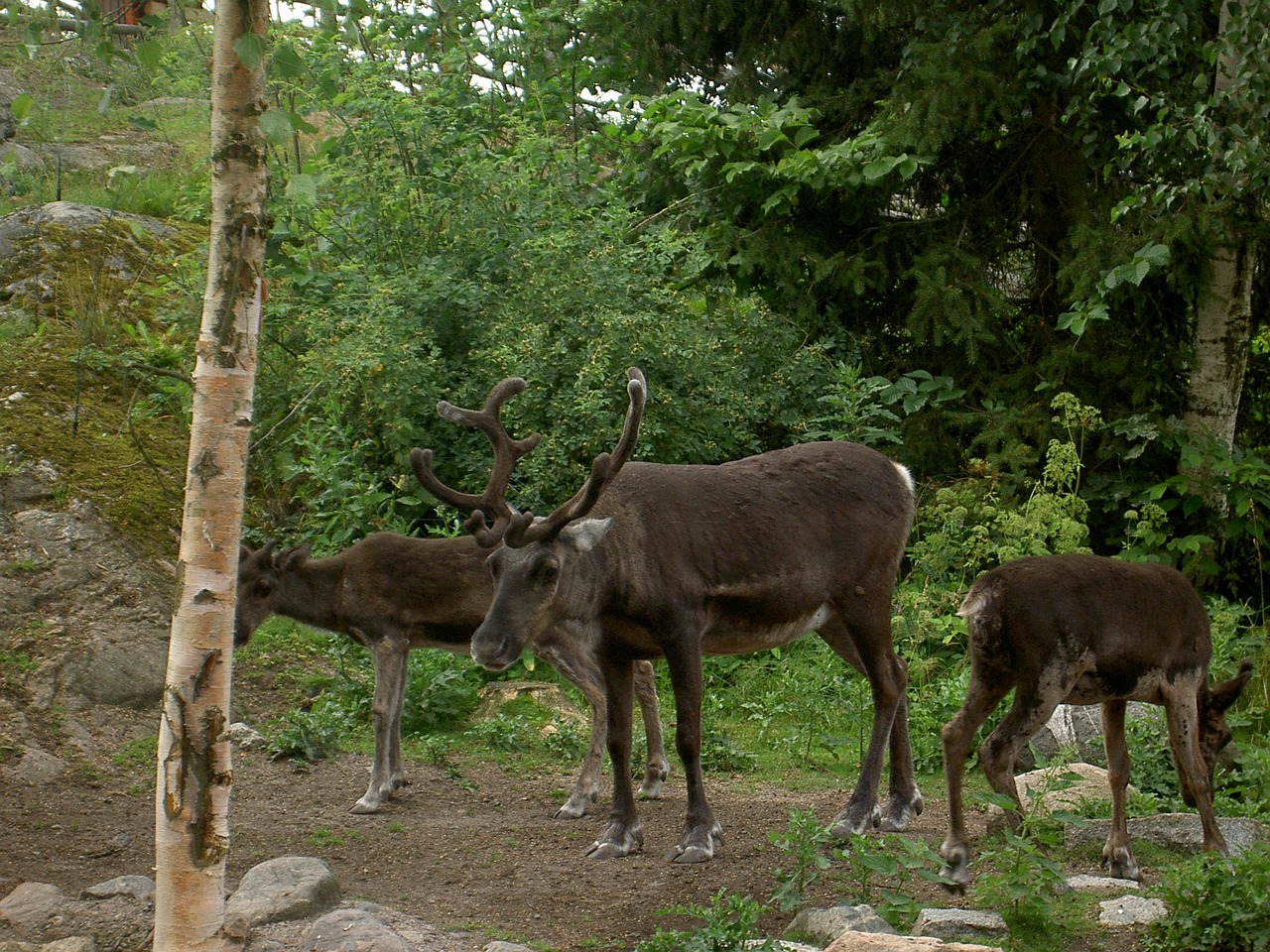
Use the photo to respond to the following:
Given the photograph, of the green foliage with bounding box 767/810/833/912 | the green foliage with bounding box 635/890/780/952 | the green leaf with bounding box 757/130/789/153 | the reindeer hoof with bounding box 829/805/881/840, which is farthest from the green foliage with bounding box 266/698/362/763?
the green leaf with bounding box 757/130/789/153

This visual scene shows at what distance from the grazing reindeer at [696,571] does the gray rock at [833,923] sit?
1.15 meters

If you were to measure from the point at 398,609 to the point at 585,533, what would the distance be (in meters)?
2.03

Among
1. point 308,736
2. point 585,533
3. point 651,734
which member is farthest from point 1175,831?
point 308,736

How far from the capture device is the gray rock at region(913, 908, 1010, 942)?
18.2ft

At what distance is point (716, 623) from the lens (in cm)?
760

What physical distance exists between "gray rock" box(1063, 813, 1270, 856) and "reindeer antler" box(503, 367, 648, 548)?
3.02m

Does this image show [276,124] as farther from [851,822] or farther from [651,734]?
[651,734]

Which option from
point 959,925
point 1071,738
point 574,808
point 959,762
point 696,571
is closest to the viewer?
point 959,925

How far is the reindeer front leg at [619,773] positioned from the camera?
7328 mm

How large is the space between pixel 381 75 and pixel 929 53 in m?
4.84

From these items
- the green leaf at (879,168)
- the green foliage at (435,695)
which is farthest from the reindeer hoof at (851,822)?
the green leaf at (879,168)

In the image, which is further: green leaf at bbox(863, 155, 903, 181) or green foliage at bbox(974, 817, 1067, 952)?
green leaf at bbox(863, 155, 903, 181)

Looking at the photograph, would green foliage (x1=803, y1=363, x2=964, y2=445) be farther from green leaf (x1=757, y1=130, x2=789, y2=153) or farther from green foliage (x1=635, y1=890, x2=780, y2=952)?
green foliage (x1=635, y1=890, x2=780, y2=952)

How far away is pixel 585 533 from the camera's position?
7.15 metres
